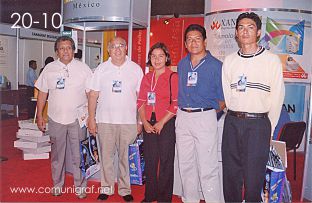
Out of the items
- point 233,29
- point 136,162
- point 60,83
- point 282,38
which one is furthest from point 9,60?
point 136,162

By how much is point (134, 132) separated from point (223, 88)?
39.3 inches

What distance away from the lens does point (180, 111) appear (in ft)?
10.2

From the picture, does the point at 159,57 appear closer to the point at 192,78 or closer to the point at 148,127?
the point at 192,78

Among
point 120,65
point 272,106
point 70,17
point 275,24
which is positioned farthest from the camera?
point 275,24

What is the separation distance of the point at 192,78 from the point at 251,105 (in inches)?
22.0

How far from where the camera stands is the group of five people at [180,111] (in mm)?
2680

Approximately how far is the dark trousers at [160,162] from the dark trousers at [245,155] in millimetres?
538

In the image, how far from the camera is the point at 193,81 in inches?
118

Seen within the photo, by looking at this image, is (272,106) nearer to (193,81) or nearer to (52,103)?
(193,81)

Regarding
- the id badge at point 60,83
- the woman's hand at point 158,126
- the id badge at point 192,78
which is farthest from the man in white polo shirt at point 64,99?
the id badge at point 192,78

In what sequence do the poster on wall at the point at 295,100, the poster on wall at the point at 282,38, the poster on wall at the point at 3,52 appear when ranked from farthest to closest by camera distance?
the poster on wall at the point at 3,52 → the poster on wall at the point at 295,100 → the poster on wall at the point at 282,38

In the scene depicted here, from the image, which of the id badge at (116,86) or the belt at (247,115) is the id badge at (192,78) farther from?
the id badge at (116,86)

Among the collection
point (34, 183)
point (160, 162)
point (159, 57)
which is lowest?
point (34, 183)

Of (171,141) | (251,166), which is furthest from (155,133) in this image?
(251,166)
